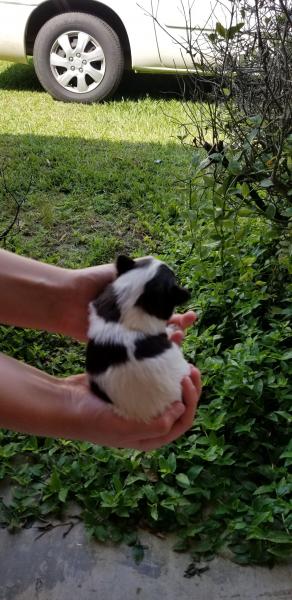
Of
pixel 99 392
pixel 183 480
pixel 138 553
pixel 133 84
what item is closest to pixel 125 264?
pixel 99 392

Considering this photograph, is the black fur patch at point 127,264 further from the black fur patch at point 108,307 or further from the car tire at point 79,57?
the car tire at point 79,57

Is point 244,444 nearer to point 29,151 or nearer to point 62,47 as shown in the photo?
point 29,151

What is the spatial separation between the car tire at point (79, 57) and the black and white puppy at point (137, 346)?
5593 mm

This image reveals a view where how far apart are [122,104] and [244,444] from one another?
209 inches

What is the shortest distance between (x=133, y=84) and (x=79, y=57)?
1136mm

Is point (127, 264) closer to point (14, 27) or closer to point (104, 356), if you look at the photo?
point (104, 356)

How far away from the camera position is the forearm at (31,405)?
1.98 meters

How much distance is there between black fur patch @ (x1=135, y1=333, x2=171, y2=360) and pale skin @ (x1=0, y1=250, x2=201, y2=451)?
157 mm

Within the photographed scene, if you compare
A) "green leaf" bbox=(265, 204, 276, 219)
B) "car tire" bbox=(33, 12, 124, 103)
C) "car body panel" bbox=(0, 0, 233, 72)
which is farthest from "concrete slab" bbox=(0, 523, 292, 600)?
"car tire" bbox=(33, 12, 124, 103)

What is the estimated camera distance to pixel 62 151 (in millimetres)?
5793

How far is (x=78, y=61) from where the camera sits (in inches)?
277

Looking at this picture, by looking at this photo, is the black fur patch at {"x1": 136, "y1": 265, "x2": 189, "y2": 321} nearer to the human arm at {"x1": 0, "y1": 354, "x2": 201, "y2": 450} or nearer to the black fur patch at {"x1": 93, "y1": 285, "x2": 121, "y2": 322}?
the black fur patch at {"x1": 93, "y1": 285, "x2": 121, "y2": 322}

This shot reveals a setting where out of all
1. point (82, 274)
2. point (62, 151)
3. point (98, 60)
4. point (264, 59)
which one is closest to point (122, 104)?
point (98, 60)

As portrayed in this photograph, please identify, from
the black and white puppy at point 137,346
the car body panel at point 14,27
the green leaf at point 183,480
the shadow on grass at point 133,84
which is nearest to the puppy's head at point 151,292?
the black and white puppy at point 137,346
